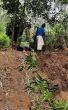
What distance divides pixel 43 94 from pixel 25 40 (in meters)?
6.13

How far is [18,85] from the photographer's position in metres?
13.7

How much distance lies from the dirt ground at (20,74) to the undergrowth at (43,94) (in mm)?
224

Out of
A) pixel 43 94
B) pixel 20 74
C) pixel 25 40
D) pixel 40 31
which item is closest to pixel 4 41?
pixel 40 31

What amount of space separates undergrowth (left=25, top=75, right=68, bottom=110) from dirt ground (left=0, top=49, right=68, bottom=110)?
224 mm

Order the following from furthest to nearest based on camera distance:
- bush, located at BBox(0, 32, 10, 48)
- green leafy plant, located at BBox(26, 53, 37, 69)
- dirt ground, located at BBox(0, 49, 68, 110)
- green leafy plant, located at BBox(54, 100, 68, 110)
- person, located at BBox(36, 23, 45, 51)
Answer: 1. person, located at BBox(36, 23, 45, 51)
2. bush, located at BBox(0, 32, 10, 48)
3. green leafy plant, located at BBox(26, 53, 37, 69)
4. green leafy plant, located at BBox(54, 100, 68, 110)
5. dirt ground, located at BBox(0, 49, 68, 110)

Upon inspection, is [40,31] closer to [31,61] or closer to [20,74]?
[31,61]

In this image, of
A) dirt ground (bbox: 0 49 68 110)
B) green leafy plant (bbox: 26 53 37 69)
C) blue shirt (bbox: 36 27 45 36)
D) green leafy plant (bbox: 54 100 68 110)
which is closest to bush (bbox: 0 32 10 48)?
dirt ground (bbox: 0 49 68 110)

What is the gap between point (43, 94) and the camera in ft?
45.1

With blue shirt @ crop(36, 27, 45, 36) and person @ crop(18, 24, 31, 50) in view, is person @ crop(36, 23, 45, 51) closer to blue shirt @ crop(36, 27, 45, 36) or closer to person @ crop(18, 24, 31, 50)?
blue shirt @ crop(36, 27, 45, 36)

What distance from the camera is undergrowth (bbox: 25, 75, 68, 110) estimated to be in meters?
13.1

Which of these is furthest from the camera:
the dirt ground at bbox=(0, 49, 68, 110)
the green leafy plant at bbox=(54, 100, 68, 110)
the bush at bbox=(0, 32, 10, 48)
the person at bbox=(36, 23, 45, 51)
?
the person at bbox=(36, 23, 45, 51)

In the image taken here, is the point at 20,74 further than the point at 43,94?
Yes

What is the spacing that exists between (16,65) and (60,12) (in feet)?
19.0

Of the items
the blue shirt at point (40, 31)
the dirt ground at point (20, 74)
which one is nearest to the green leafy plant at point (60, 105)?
the dirt ground at point (20, 74)
